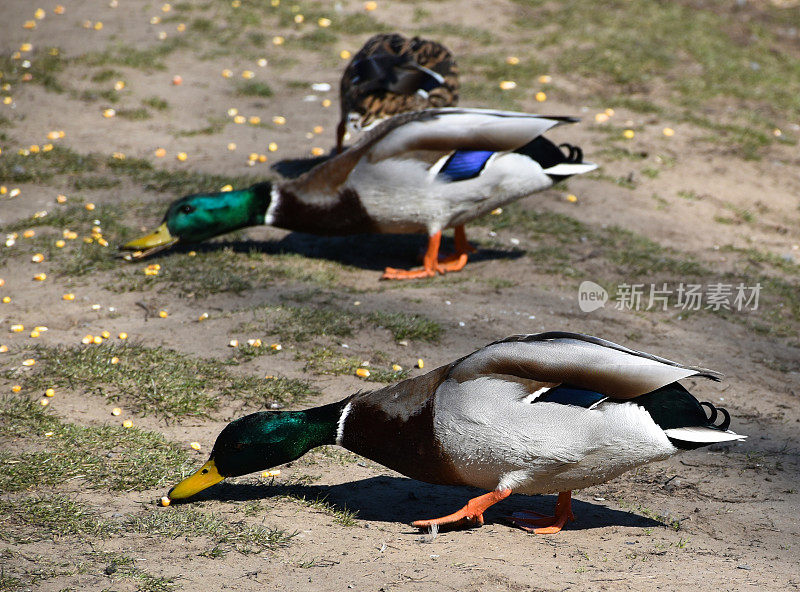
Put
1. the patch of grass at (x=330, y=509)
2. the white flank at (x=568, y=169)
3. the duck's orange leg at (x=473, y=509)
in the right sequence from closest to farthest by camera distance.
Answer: the duck's orange leg at (x=473, y=509) < the patch of grass at (x=330, y=509) < the white flank at (x=568, y=169)

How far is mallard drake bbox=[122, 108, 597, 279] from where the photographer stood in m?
6.22

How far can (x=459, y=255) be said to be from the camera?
683 centimetres

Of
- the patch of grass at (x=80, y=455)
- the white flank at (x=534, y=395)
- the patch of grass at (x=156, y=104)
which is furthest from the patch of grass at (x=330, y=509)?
the patch of grass at (x=156, y=104)

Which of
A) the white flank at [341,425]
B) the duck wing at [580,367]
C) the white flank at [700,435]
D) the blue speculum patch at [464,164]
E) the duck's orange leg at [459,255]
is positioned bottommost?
the duck's orange leg at [459,255]

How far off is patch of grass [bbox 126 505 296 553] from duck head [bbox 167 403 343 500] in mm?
125

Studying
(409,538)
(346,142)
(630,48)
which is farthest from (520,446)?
(630,48)

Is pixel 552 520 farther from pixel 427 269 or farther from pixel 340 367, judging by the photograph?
pixel 427 269

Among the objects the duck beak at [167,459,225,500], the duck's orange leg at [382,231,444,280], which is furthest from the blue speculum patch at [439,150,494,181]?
the duck beak at [167,459,225,500]

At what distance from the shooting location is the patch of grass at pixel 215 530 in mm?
3438

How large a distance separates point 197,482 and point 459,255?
353cm

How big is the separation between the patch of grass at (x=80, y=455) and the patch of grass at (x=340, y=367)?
3.41 ft

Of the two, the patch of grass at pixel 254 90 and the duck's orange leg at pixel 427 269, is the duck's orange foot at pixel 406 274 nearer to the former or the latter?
the duck's orange leg at pixel 427 269

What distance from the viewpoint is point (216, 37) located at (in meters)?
11.4

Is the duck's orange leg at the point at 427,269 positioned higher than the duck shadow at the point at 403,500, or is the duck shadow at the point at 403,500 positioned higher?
the duck's orange leg at the point at 427,269
